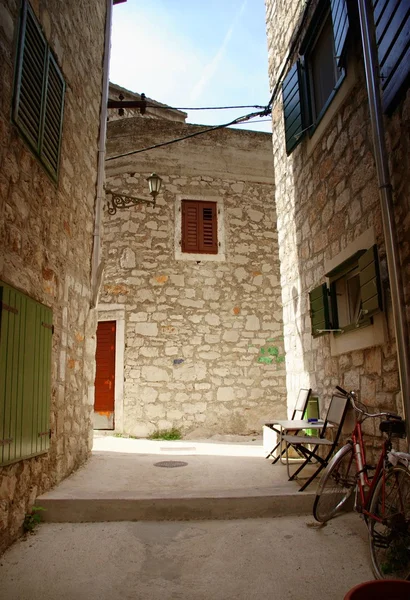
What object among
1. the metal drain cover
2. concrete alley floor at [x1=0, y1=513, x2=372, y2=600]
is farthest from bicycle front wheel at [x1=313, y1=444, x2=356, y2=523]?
the metal drain cover

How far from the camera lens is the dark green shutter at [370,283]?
10.8 ft

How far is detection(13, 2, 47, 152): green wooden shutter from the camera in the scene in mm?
3171

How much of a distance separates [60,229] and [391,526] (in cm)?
344

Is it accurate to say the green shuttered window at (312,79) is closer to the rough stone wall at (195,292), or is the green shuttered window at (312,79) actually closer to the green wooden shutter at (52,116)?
the green wooden shutter at (52,116)

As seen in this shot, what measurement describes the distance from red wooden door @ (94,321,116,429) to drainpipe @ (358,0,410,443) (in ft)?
19.2

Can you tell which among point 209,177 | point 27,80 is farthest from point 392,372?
point 209,177

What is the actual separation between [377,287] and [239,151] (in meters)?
6.51

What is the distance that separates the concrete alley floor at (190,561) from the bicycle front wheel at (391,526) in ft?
0.51

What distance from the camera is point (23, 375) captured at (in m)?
3.16

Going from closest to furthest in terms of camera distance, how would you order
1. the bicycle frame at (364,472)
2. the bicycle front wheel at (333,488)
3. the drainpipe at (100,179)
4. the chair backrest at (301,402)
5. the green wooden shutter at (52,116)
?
the bicycle frame at (364,472) < the bicycle front wheel at (333,488) < the green wooden shutter at (52,116) < the chair backrest at (301,402) < the drainpipe at (100,179)

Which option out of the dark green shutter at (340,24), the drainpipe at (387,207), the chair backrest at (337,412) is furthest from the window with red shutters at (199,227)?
the drainpipe at (387,207)

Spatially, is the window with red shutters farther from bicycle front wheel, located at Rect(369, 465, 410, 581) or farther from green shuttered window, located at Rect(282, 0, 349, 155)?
bicycle front wheel, located at Rect(369, 465, 410, 581)

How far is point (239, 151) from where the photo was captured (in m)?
9.09

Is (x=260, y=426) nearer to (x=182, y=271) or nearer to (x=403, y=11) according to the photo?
(x=182, y=271)
